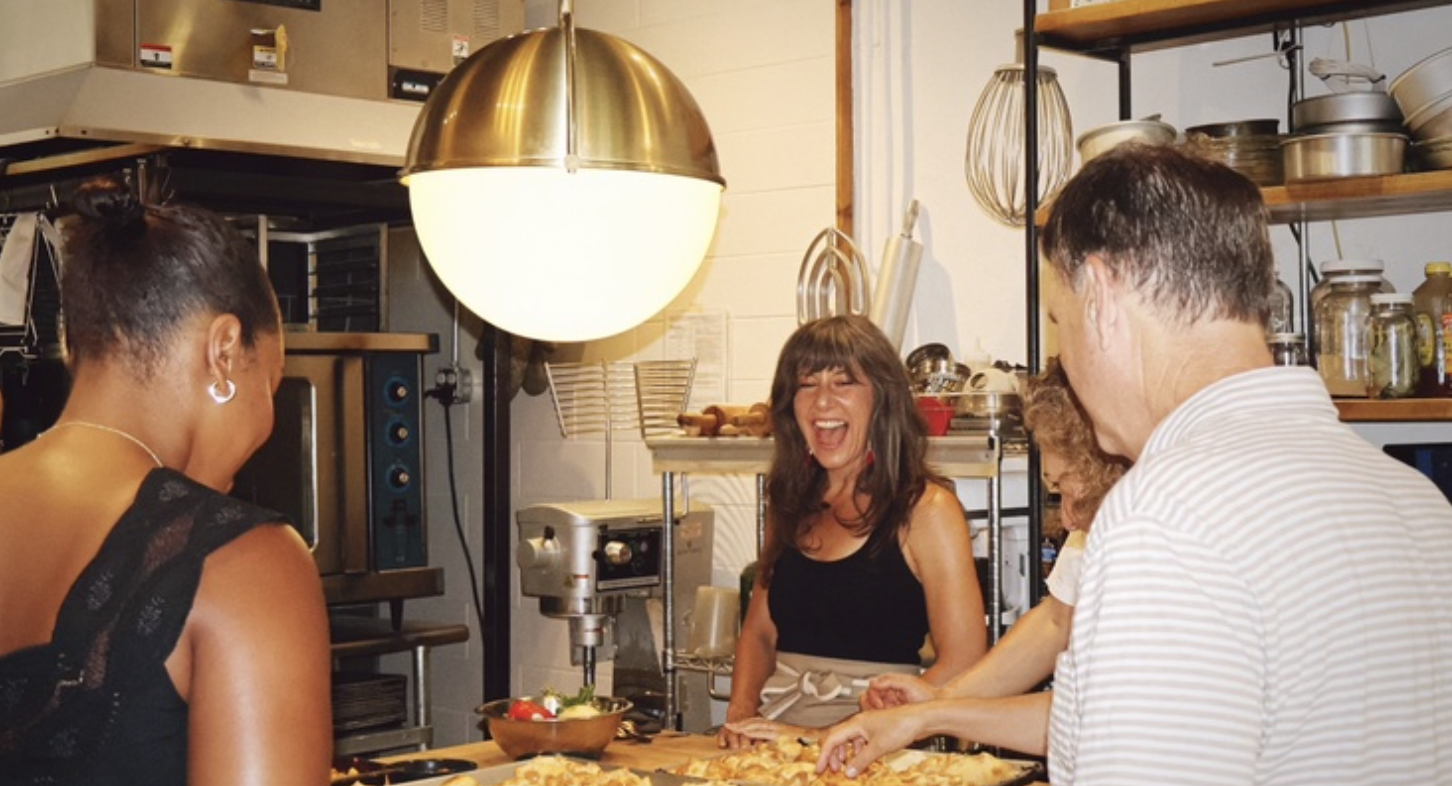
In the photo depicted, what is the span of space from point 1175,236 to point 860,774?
64.2 inches

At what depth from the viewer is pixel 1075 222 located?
5.18 feet

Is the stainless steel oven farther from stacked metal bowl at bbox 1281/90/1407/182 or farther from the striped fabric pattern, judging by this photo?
the striped fabric pattern

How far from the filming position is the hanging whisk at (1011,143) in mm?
4117

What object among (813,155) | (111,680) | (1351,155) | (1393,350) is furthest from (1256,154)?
(111,680)

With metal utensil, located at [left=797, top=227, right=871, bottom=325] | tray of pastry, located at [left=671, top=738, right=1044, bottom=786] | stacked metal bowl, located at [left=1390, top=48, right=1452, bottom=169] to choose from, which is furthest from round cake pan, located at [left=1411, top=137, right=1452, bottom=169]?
metal utensil, located at [left=797, top=227, right=871, bottom=325]

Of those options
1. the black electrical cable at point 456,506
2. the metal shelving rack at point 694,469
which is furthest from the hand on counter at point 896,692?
the black electrical cable at point 456,506

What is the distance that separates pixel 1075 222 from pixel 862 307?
2.92 meters

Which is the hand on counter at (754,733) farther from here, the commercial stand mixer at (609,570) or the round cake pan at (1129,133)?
the round cake pan at (1129,133)

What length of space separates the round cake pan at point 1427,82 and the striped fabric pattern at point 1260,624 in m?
1.95

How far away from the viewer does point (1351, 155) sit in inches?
125

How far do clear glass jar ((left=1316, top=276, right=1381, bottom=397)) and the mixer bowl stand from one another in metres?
1.57

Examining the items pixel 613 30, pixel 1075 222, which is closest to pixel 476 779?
pixel 1075 222

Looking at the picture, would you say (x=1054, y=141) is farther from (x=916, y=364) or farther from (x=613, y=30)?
(x=613, y=30)

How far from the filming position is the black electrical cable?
5.74m
